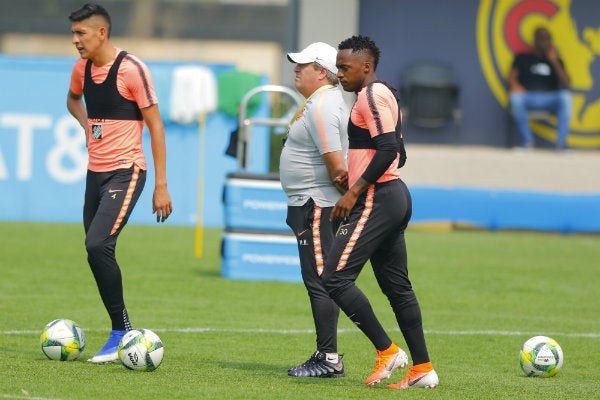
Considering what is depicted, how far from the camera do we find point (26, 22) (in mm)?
30281

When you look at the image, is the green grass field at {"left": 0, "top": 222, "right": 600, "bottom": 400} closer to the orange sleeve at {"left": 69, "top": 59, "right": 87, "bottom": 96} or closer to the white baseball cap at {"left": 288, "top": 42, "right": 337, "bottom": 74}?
the orange sleeve at {"left": 69, "top": 59, "right": 87, "bottom": 96}

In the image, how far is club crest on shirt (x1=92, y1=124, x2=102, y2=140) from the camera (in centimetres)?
830

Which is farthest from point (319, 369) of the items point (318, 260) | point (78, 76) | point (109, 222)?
point (78, 76)

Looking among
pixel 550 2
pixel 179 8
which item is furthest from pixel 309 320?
pixel 179 8

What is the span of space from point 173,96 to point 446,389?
12105mm

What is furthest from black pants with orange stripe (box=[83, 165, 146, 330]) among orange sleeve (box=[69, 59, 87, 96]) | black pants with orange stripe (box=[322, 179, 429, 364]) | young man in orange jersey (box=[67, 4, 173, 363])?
black pants with orange stripe (box=[322, 179, 429, 364])

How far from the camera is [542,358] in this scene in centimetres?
812

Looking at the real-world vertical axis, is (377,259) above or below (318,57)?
below

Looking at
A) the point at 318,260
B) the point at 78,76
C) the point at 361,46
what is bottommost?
the point at 318,260

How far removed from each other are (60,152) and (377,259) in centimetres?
1188

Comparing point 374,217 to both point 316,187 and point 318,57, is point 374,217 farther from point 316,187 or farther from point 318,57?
point 318,57

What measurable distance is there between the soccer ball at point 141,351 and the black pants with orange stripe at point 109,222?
44cm

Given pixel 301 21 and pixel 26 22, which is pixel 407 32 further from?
pixel 26 22

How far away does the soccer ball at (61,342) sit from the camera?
8133mm
